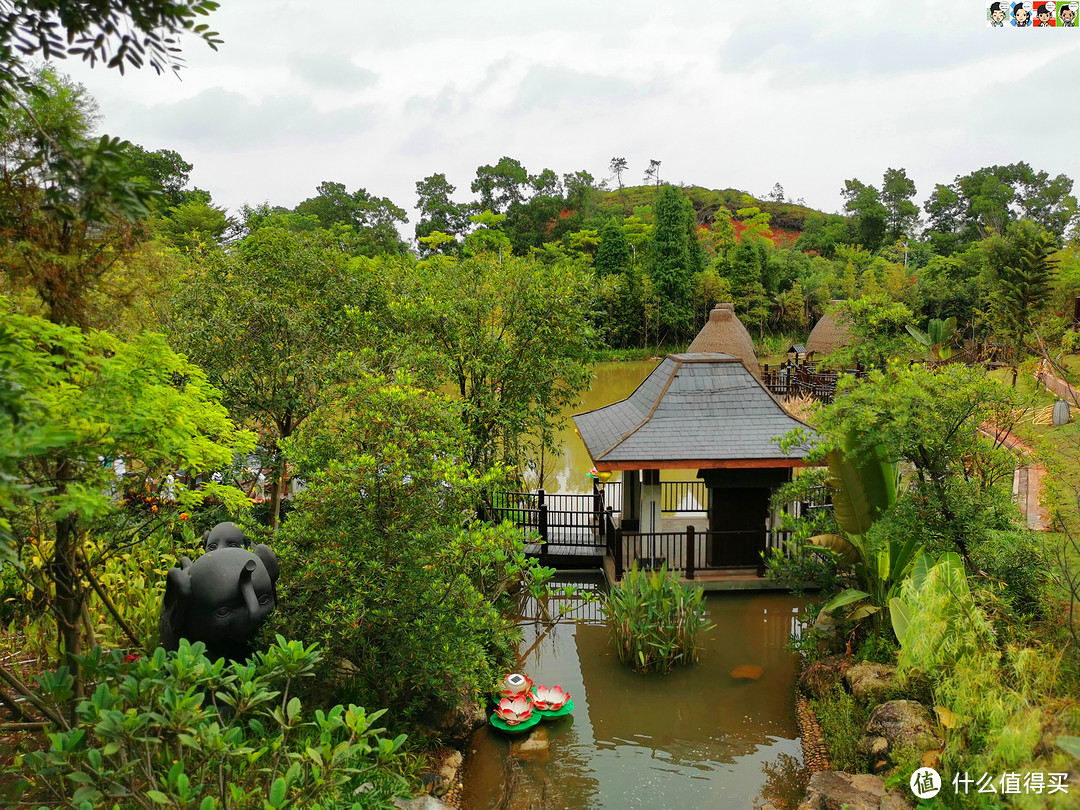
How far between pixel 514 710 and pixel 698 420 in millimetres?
4973

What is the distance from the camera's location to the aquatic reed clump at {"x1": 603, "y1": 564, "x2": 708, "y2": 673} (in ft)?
23.8

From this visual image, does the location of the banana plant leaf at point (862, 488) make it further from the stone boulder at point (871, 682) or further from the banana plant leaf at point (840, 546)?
the stone boulder at point (871, 682)

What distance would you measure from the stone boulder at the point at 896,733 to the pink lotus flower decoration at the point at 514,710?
2723mm

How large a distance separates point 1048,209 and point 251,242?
207ft

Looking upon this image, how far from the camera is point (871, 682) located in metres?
5.81

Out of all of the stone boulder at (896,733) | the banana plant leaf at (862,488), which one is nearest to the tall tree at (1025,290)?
the banana plant leaf at (862,488)

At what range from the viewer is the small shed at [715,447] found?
29.9 feet

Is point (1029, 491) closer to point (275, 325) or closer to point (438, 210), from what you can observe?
point (275, 325)

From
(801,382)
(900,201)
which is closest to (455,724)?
(801,382)

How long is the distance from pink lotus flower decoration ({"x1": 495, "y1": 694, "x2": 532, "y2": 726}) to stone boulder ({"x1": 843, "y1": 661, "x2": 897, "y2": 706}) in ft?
9.18

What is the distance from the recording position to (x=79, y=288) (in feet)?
12.9

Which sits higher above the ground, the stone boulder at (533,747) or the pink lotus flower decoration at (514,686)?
the pink lotus flower decoration at (514,686)

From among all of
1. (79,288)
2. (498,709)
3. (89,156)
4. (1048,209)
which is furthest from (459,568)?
(1048,209)

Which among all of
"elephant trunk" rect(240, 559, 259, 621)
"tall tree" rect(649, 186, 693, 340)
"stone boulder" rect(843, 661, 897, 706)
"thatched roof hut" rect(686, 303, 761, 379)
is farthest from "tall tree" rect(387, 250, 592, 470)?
"tall tree" rect(649, 186, 693, 340)
